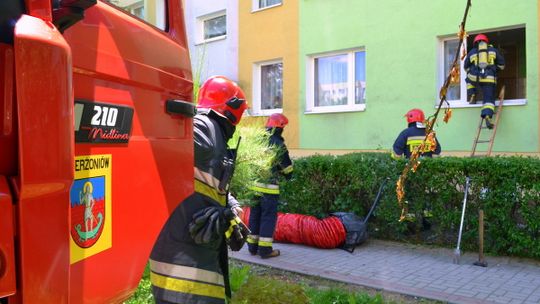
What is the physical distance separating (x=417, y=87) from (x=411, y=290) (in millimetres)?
5836

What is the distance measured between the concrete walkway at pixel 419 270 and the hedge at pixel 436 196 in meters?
0.24

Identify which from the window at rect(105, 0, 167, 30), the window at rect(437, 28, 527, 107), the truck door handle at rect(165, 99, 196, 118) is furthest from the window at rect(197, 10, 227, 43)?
the truck door handle at rect(165, 99, 196, 118)

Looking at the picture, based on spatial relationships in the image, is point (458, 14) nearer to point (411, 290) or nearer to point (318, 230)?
point (318, 230)

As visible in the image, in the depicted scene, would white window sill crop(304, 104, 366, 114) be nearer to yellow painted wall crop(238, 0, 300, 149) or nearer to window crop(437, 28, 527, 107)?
yellow painted wall crop(238, 0, 300, 149)

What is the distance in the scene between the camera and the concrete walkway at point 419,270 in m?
5.04

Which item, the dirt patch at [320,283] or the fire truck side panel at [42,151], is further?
the dirt patch at [320,283]

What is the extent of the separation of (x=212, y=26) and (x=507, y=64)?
820 centimetres

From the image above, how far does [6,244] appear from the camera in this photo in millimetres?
1205

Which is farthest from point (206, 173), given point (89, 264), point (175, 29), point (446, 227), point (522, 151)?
point (522, 151)

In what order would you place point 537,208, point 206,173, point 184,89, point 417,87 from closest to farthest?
point 184,89
point 206,173
point 537,208
point 417,87

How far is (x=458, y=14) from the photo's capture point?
31.1ft

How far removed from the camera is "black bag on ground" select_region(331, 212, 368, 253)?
22.6 feet

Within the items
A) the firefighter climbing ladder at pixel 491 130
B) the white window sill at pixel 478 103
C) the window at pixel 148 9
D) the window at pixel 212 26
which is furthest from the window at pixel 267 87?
the window at pixel 148 9

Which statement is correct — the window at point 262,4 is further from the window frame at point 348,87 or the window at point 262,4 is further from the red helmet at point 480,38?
→ the red helmet at point 480,38
